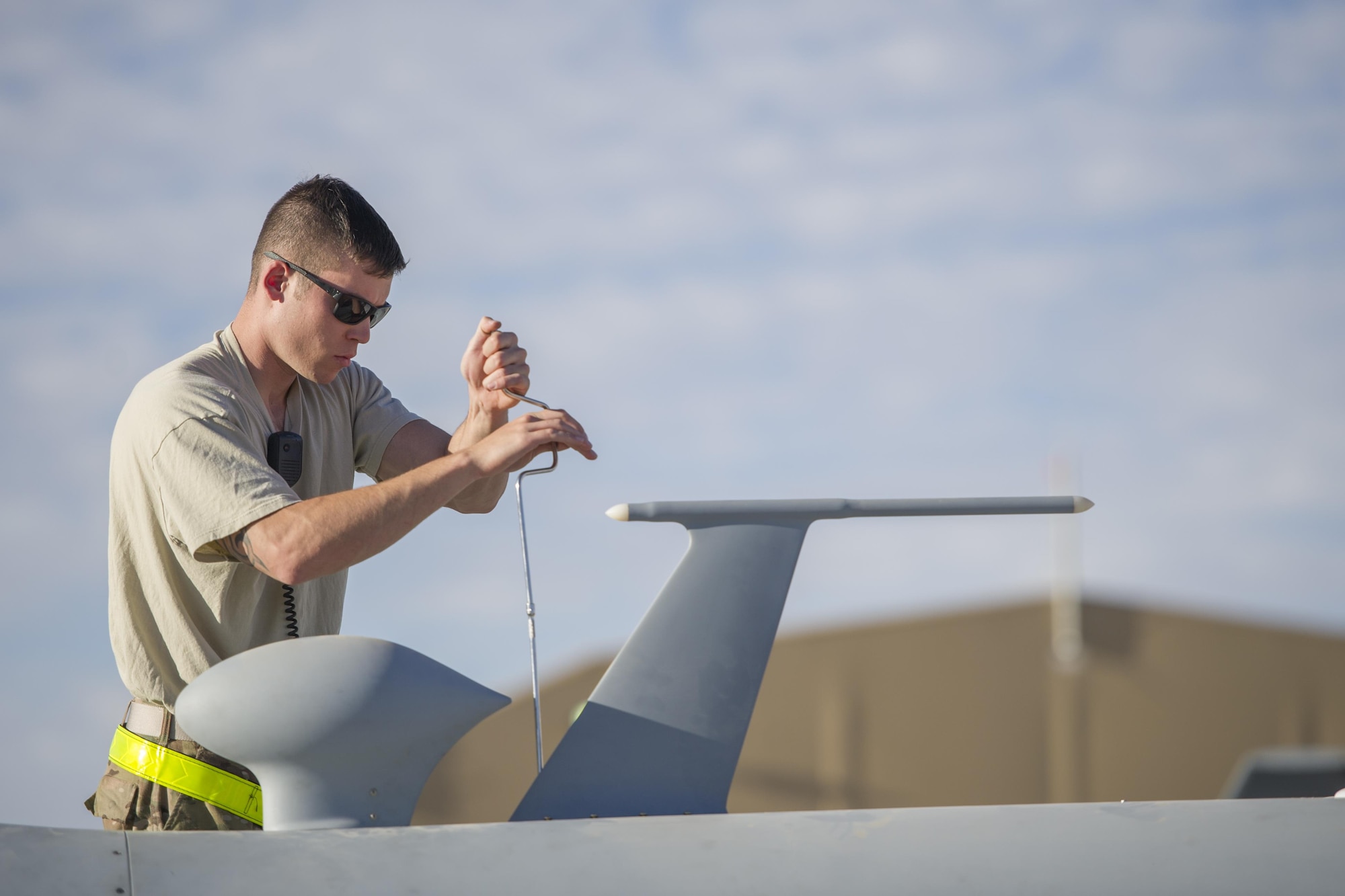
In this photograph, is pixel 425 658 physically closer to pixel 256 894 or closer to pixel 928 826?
pixel 256 894

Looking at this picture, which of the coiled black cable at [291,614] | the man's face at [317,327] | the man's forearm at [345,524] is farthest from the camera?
the man's face at [317,327]

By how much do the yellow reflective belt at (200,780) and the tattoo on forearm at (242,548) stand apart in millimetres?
395

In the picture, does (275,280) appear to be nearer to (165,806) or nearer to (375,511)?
(375,511)

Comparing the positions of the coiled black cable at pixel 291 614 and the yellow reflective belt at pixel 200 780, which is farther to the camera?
the coiled black cable at pixel 291 614

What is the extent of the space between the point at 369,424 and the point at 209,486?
2.66 feet

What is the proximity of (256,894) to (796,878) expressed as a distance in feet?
2.63

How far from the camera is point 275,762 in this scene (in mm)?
1959

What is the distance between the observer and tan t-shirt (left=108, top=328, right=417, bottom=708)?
2.36 meters

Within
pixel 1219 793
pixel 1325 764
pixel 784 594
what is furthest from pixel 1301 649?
pixel 784 594

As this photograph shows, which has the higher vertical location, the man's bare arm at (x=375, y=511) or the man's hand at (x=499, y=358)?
the man's hand at (x=499, y=358)

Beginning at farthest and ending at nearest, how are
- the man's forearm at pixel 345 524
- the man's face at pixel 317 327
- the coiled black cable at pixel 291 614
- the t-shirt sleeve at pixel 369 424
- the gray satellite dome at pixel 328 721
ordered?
the t-shirt sleeve at pixel 369 424
the man's face at pixel 317 327
the coiled black cable at pixel 291 614
the man's forearm at pixel 345 524
the gray satellite dome at pixel 328 721

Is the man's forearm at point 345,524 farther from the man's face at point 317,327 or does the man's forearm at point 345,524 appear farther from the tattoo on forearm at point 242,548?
the man's face at point 317,327

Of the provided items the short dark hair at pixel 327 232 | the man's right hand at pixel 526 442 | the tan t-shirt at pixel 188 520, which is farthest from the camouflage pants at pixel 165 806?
the short dark hair at pixel 327 232

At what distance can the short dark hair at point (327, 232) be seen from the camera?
9.20 feet
